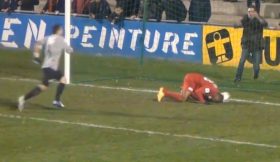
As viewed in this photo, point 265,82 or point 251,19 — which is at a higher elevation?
point 251,19

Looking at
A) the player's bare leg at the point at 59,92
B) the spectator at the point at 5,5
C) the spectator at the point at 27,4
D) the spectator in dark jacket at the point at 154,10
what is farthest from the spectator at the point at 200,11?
the player's bare leg at the point at 59,92

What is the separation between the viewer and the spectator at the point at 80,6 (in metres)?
29.6

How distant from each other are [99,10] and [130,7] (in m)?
0.93

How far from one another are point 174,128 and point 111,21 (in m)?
12.0

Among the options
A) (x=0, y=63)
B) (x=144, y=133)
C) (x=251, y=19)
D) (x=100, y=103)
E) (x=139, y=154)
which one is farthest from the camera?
(x=0, y=63)

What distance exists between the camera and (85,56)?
92.7ft

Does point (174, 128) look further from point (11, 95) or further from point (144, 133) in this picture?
point (11, 95)

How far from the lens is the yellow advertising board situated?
2553cm

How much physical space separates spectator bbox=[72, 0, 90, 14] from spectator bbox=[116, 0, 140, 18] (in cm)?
112

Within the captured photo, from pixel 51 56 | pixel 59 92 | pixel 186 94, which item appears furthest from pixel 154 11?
pixel 51 56

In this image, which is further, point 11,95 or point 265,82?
point 265,82

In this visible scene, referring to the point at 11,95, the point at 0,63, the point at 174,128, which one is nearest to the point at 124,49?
the point at 0,63

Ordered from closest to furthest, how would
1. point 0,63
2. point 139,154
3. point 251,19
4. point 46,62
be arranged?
point 139,154 → point 46,62 → point 251,19 → point 0,63

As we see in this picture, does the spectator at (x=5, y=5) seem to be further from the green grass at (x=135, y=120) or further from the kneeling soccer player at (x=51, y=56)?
the kneeling soccer player at (x=51, y=56)
